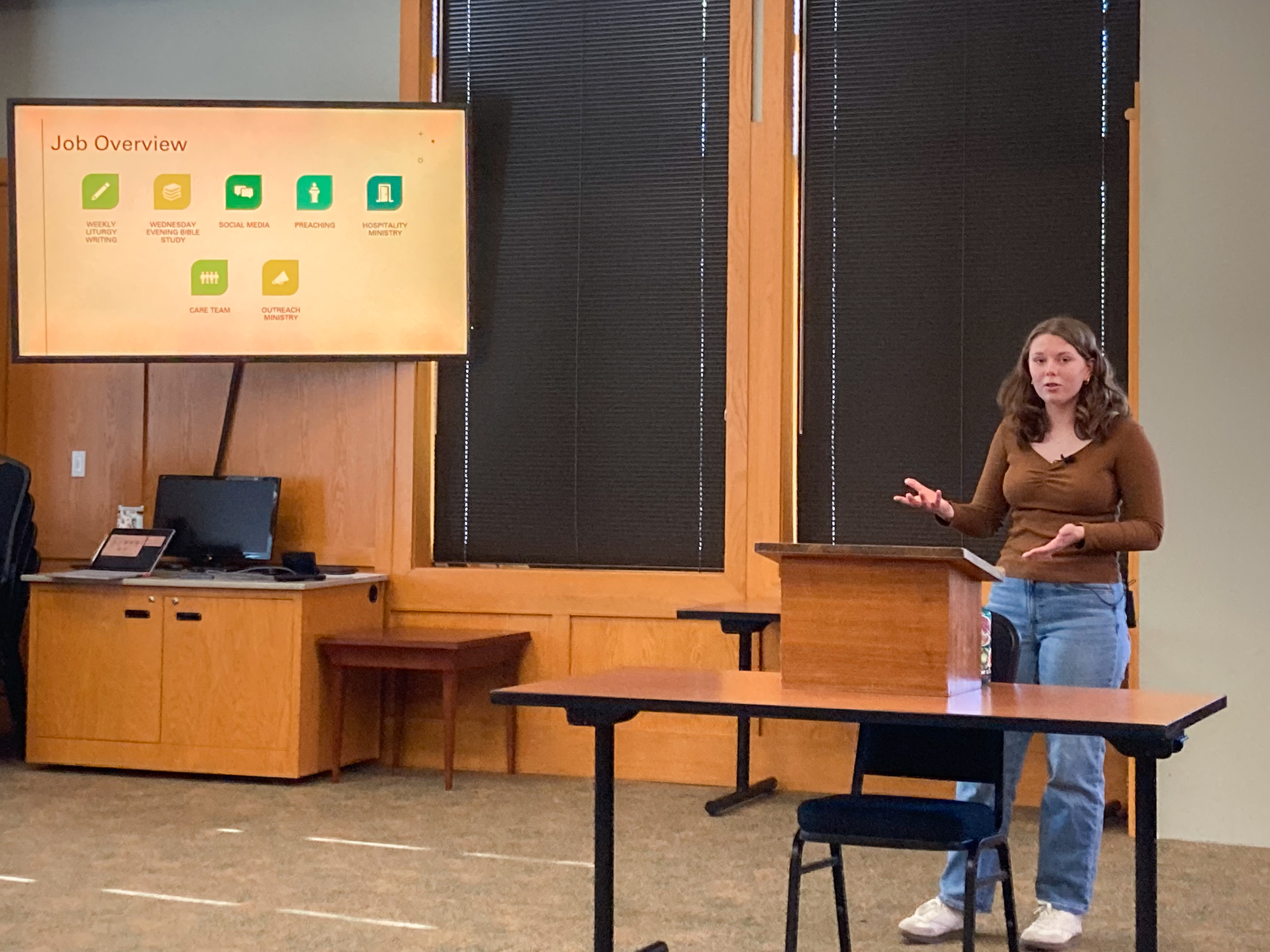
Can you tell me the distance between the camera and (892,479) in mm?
5391

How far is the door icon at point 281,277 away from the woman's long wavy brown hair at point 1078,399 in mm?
3194

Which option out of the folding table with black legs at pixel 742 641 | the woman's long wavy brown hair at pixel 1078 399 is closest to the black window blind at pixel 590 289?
the folding table with black legs at pixel 742 641

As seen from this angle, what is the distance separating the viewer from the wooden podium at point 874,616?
2451mm

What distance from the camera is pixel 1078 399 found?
323cm

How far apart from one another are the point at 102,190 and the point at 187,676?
1.88 m

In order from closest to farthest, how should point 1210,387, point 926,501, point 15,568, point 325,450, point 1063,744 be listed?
point 926,501 < point 1063,744 < point 1210,387 < point 15,568 < point 325,450

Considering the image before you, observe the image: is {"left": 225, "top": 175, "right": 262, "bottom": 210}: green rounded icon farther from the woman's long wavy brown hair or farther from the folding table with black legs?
the woman's long wavy brown hair

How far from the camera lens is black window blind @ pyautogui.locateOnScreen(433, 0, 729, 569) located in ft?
18.5

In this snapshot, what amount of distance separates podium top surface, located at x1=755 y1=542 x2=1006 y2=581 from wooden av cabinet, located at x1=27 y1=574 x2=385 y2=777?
3.12 meters

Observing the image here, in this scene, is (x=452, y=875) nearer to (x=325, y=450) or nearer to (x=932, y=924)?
(x=932, y=924)

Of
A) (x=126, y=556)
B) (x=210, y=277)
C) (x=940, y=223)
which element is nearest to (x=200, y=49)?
(x=210, y=277)

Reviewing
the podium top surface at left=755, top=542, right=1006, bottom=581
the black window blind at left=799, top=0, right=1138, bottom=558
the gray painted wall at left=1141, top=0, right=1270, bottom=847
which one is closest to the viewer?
the podium top surface at left=755, top=542, right=1006, bottom=581

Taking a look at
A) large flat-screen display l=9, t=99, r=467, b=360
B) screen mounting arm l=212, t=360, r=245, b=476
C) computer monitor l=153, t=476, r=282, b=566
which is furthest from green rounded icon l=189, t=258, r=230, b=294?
computer monitor l=153, t=476, r=282, b=566

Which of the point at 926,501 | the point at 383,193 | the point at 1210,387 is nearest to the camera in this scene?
the point at 926,501
